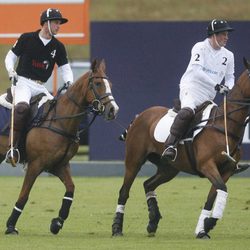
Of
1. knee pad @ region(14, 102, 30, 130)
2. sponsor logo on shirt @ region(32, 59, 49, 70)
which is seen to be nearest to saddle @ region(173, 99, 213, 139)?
knee pad @ region(14, 102, 30, 130)

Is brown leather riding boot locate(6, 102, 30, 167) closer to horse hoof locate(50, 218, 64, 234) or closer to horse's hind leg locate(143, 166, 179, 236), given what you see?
horse hoof locate(50, 218, 64, 234)

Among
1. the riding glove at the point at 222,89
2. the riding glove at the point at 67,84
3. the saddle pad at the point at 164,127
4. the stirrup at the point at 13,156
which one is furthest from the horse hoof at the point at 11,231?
the riding glove at the point at 222,89

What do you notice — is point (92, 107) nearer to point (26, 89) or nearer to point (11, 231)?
point (26, 89)

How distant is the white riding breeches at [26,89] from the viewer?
16234mm

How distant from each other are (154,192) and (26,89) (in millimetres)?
2208

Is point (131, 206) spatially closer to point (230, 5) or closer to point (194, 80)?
point (194, 80)

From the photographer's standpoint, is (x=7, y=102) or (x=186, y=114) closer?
(x=186, y=114)

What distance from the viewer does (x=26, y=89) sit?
53.5ft

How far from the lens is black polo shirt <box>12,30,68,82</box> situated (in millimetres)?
16391

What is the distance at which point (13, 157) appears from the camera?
15906 mm

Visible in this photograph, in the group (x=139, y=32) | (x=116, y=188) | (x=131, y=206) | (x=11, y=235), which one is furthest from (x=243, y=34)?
(x=11, y=235)

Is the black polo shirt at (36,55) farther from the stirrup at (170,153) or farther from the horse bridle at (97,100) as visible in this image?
the stirrup at (170,153)

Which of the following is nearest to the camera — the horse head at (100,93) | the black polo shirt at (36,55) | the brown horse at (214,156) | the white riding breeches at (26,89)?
the brown horse at (214,156)

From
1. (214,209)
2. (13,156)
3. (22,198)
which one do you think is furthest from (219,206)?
(13,156)
